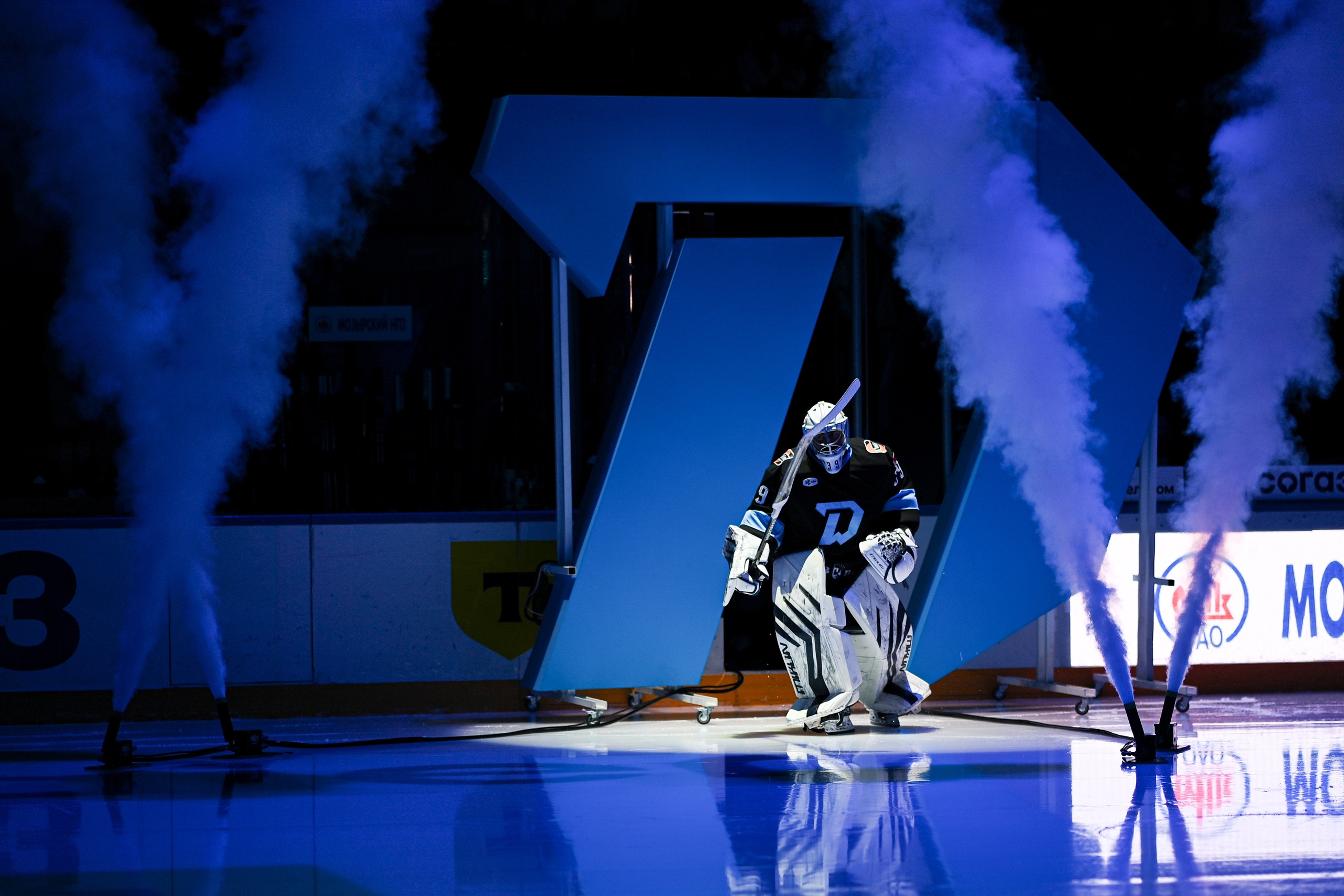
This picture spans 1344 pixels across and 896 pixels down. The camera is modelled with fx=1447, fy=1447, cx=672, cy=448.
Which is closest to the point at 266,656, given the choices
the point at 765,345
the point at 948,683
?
the point at 765,345

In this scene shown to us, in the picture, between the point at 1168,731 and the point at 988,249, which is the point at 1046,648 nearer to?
the point at 1168,731

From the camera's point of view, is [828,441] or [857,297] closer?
[828,441]

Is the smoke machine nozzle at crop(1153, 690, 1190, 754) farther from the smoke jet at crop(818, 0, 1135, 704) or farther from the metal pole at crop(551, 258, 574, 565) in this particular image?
the metal pole at crop(551, 258, 574, 565)

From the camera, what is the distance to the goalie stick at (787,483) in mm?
6789

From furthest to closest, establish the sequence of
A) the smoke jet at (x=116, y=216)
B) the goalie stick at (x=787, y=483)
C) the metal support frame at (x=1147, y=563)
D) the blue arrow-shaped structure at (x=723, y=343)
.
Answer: the metal support frame at (x=1147, y=563) < the blue arrow-shaped structure at (x=723, y=343) < the goalie stick at (x=787, y=483) < the smoke jet at (x=116, y=216)

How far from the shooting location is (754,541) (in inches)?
269

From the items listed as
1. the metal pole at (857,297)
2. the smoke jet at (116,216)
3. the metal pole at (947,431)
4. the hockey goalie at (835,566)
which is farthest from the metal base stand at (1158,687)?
the smoke jet at (116,216)

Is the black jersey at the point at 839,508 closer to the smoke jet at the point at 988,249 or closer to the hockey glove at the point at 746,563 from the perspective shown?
the hockey glove at the point at 746,563

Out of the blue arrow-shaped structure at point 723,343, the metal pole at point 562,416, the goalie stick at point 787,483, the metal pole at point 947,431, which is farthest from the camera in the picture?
the metal pole at point 947,431

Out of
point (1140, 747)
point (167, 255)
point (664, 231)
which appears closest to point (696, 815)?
point (1140, 747)

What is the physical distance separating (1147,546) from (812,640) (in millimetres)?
1998

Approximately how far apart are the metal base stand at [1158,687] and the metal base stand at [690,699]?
6.37 ft

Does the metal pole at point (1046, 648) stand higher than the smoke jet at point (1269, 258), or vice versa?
the smoke jet at point (1269, 258)

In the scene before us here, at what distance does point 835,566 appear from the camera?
6.96 metres
